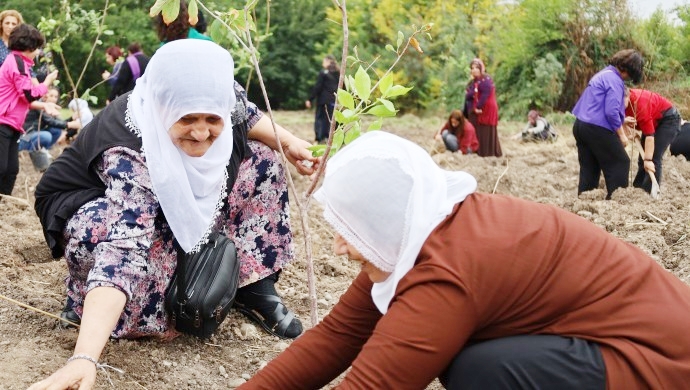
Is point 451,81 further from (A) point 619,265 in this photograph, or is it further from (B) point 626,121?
(A) point 619,265

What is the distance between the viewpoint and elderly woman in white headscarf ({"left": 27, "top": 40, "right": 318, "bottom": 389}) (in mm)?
2615

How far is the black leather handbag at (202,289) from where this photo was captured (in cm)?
296

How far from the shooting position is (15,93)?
6270mm

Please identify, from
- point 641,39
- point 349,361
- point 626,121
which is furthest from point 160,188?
point 641,39

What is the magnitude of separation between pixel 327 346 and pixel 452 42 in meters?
16.2

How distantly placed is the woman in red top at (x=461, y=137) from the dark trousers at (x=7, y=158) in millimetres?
5868

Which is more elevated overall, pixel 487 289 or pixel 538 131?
pixel 487 289

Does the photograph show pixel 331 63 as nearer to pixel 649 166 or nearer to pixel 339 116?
pixel 649 166

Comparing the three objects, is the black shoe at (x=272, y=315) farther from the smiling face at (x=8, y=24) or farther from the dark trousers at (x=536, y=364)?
the smiling face at (x=8, y=24)

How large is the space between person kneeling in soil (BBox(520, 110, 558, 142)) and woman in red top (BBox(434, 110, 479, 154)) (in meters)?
1.55

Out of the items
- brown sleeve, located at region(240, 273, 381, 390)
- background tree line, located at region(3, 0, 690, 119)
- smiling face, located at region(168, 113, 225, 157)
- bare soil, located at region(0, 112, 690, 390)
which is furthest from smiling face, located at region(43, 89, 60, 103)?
brown sleeve, located at region(240, 273, 381, 390)

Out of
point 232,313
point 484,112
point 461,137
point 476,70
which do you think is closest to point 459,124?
point 461,137

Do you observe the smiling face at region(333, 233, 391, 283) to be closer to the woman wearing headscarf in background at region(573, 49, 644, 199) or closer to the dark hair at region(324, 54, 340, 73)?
the woman wearing headscarf in background at region(573, 49, 644, 199)

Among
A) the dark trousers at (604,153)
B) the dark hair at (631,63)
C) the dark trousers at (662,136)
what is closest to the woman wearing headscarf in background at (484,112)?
the dark trousers at (662,136)
